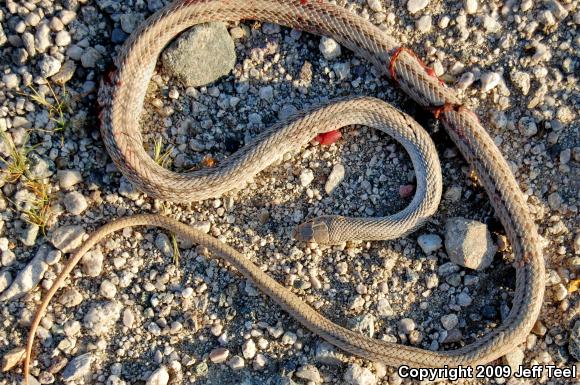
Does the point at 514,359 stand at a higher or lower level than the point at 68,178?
lower


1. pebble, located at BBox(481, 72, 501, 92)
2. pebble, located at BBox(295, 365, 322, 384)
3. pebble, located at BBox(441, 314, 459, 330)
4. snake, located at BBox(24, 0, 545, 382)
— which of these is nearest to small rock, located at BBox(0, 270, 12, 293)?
snake, located at BBox(24, 0, 545, 382)

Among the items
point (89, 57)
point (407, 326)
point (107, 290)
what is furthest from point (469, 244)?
point (89, 57)

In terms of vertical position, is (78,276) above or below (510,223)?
below

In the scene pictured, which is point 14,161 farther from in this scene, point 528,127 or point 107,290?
point 528,127

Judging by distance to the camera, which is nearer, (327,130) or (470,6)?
(327,130)

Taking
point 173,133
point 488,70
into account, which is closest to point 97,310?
point 173,133

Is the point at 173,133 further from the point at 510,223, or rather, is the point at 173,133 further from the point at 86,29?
the point at 510,223
